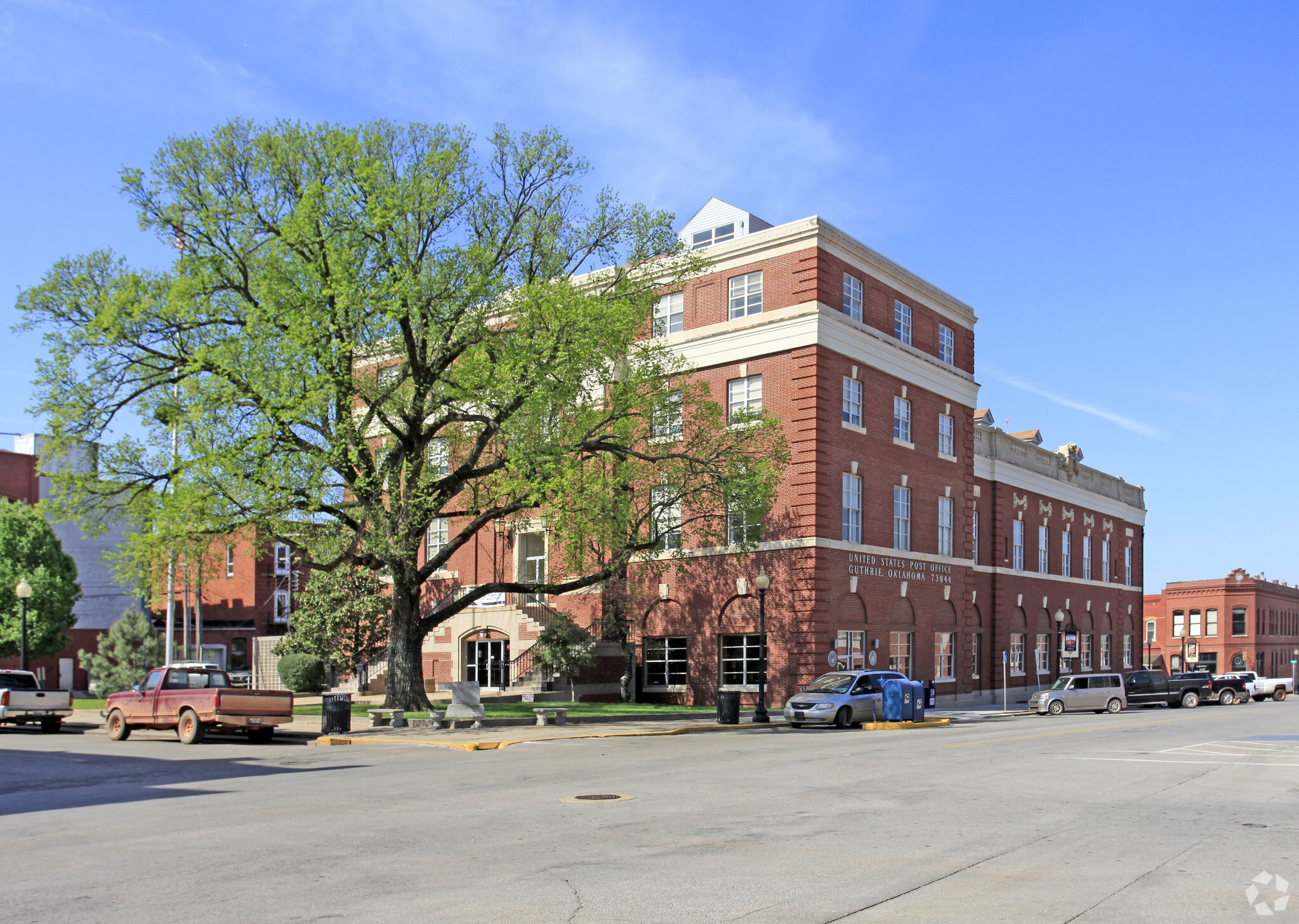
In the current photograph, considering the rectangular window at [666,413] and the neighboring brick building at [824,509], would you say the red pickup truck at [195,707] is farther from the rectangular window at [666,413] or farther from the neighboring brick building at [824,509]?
the rectangular window at [666,413]

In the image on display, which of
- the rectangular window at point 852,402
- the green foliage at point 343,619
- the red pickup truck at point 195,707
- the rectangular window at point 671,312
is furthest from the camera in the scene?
the green foliage at point 343,619

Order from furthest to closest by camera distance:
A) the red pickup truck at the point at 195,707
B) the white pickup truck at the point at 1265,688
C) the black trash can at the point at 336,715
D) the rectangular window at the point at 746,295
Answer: the white pickup truck at the point at 1265,688
the rectangular window at the point at 746,295
the black trash can at the point at 336,715
the red pickup truck at the point at 195,707

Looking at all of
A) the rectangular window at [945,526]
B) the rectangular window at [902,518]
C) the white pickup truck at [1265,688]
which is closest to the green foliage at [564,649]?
the rectangular window at [902,518]

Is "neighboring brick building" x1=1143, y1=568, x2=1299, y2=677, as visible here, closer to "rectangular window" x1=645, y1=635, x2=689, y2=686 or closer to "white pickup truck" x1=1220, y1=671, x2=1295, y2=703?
"white pickup truck" x1=1220, y1=671, x2=1295, y2=703

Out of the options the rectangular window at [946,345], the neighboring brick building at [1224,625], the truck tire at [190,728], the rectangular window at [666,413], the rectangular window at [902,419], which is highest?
the rectangular window at [946,345]

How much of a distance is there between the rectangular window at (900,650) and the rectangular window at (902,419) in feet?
23.7

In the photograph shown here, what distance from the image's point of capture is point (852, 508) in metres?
39.0

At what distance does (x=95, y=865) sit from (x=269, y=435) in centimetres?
1754

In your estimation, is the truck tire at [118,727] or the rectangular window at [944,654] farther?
the rectangular window at [944,654]

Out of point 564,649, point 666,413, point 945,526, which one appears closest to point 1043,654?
point 945,526

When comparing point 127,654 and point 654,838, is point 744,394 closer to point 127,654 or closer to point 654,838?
point 654,838

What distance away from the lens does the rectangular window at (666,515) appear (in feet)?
107

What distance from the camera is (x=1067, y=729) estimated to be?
30.1 meters

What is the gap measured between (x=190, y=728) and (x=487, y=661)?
20.0 meters
